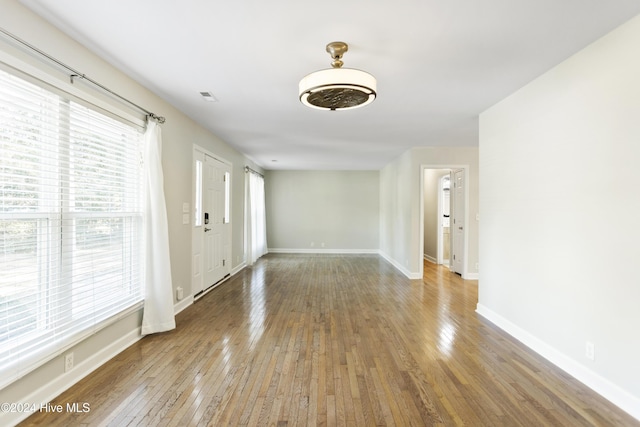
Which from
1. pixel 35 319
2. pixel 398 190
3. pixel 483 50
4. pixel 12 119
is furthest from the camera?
pixel 398 190

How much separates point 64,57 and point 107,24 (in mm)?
430

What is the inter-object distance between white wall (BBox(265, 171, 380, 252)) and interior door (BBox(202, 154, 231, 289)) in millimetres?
3514

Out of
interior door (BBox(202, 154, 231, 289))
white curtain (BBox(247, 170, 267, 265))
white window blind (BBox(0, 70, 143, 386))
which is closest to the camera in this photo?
white window blind (BBox(0, 70, 143, 386))

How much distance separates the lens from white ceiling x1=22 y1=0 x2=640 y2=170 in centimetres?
191

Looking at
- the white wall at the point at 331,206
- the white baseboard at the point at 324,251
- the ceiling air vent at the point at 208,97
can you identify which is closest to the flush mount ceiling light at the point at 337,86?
the ceiling air vent at the point at 208,97

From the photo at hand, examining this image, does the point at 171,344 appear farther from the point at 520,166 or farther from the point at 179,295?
the point at 520,166

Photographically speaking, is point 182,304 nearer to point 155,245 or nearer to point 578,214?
point 155,245

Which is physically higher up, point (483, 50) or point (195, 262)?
point (483, 50)

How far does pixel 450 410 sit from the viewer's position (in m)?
1.98

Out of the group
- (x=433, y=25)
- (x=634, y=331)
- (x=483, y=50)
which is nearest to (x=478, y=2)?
(x=433, y=25)

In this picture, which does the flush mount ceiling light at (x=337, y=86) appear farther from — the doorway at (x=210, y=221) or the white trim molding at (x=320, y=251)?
the white trim molding at (x=320, y=251)

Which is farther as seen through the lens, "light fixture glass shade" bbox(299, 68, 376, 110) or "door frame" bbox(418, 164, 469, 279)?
"door frame" bbox(418, 164, 469, 279)

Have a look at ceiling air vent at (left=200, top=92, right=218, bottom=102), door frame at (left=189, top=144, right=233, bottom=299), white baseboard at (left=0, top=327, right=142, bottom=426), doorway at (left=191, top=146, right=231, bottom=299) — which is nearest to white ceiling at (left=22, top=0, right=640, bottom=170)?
ceiling air vent at (left=200, top=92, right=218, bottom=102)

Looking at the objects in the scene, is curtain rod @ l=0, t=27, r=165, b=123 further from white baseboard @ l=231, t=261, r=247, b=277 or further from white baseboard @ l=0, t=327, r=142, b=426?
white baseboard @ l=231, t=261, r=247, b=277
